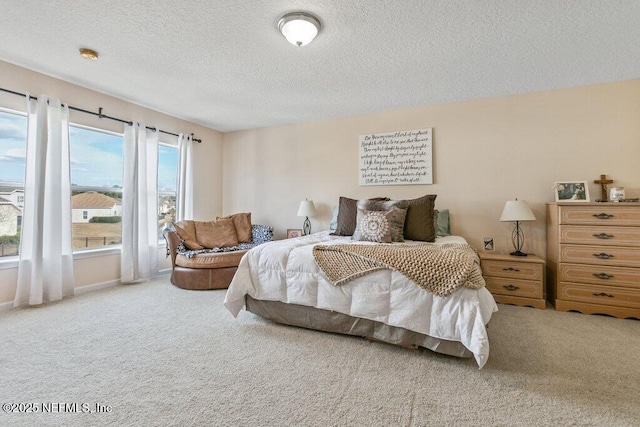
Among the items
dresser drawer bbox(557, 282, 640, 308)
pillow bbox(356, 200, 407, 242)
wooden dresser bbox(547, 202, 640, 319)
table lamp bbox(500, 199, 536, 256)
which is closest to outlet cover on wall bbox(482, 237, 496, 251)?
table lamp bbox(500, 199, 536, 256)

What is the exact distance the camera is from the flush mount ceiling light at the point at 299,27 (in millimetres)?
2006

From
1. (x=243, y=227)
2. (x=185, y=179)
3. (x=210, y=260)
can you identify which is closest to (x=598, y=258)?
(x=210, y=260)

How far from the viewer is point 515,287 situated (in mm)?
2955

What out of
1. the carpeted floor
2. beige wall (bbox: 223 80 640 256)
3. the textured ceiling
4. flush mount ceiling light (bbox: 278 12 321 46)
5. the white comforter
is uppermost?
the textured ceiling

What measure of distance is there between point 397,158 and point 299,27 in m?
2.27

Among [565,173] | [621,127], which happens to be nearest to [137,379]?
[565,173]

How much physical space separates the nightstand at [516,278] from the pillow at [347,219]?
1.41m

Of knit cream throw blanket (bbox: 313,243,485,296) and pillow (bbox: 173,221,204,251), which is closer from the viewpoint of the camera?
knit cream throw blanket (bbox: 313,243,485,296)

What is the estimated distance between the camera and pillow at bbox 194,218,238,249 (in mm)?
3985

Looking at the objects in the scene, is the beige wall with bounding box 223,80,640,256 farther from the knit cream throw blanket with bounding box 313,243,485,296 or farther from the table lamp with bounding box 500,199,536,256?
the knit cream throw blanket with bounding box 313,243,485,296

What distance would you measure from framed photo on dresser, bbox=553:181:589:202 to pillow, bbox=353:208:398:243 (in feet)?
5.91

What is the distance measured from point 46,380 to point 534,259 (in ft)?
12.9

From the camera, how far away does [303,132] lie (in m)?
4.52

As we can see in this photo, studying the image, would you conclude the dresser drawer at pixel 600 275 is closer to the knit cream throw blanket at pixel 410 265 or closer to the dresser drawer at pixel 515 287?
the dresser drawer at pixel 515 287
